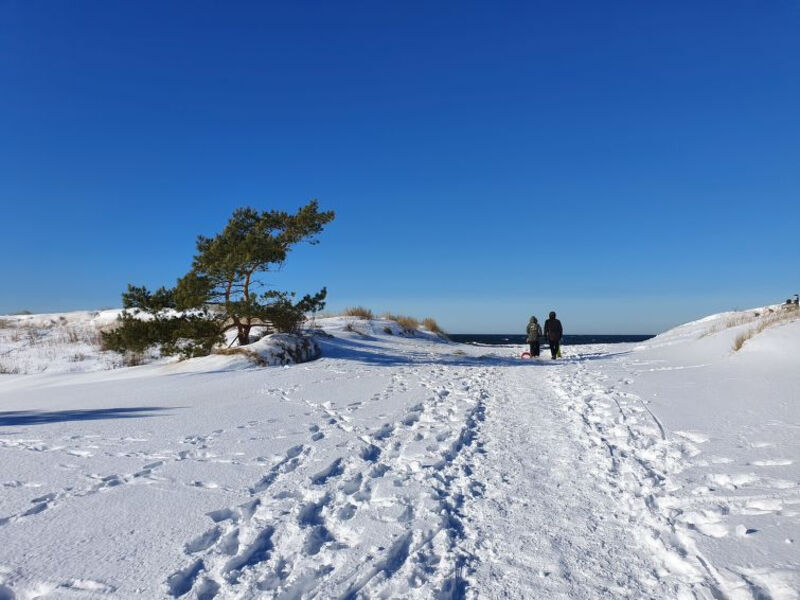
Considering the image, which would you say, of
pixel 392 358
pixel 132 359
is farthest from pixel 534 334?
pixel 132 359

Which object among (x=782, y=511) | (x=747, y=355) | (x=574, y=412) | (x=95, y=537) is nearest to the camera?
(x=95, y=537)

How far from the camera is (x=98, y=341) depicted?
55.7 feet

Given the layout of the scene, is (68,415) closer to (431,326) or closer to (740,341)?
(740,341)

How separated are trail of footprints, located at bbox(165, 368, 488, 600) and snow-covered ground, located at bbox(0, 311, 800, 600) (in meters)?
0.02

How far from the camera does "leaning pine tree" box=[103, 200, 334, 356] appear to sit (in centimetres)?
1264

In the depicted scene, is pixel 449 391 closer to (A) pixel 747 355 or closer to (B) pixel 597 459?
(B) pixel 597 459

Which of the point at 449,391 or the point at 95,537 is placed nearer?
the point at 95,537

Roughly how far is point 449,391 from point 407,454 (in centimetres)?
411

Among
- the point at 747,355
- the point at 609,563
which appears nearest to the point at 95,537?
the point at 609,563

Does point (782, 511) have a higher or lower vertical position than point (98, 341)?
lower

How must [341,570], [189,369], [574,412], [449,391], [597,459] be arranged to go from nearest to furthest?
[341,570], [597,459], [574,412], [449,391], [189,369]

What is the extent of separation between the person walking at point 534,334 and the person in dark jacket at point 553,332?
2.51 ft

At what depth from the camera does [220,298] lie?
13.8 m

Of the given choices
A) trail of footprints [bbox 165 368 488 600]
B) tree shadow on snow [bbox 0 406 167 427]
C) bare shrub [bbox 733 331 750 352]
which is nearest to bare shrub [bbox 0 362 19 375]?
tree shadow on snow [bbox 0 406 167 427]
